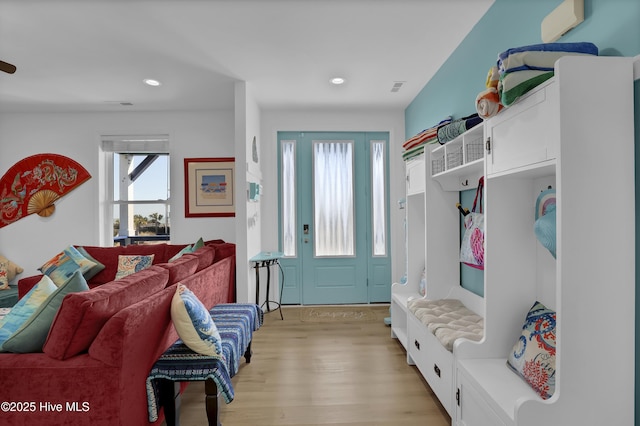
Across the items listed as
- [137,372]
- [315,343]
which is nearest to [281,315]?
[315,343]

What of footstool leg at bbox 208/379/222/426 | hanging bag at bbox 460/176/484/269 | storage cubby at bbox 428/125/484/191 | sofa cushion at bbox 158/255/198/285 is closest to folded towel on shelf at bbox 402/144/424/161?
storage cubby at bbox 428/125/484/191

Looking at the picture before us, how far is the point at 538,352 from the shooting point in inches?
60.9

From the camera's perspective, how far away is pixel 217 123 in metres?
4.80

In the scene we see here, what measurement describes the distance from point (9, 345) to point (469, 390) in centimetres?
216

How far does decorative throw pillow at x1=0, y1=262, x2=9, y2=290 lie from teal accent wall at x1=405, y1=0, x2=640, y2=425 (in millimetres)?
5189

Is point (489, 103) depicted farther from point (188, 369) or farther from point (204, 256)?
point (204, 256)

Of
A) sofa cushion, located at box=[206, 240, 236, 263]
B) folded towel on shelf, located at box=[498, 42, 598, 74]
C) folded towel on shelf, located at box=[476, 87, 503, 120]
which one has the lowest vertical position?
sofa cushion, located at box=[206, 240, 236, 263]

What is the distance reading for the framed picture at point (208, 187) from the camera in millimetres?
4766

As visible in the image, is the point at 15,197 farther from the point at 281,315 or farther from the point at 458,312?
the point at 458,312

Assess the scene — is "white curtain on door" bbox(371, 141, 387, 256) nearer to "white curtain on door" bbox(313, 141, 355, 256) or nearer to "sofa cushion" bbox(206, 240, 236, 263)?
"white curtain on door" bbox(313, 141, 355, 256)

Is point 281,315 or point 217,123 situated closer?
point 281,315

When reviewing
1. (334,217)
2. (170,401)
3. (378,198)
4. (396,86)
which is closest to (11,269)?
(170,401)

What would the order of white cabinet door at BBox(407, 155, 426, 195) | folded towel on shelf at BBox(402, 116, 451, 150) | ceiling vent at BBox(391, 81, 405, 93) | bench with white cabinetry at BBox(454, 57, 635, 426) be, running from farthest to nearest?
ceiling vent at BBox(391, 81, 405, 93) < white cabinet door at BBox(407, 155, 426, 195) < folded towel on shelf at BBox(402, 116, 451, 150) < bench with white cabinetry at BBox(454, 57, 635, 426)

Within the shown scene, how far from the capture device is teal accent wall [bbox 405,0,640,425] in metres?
1.33
